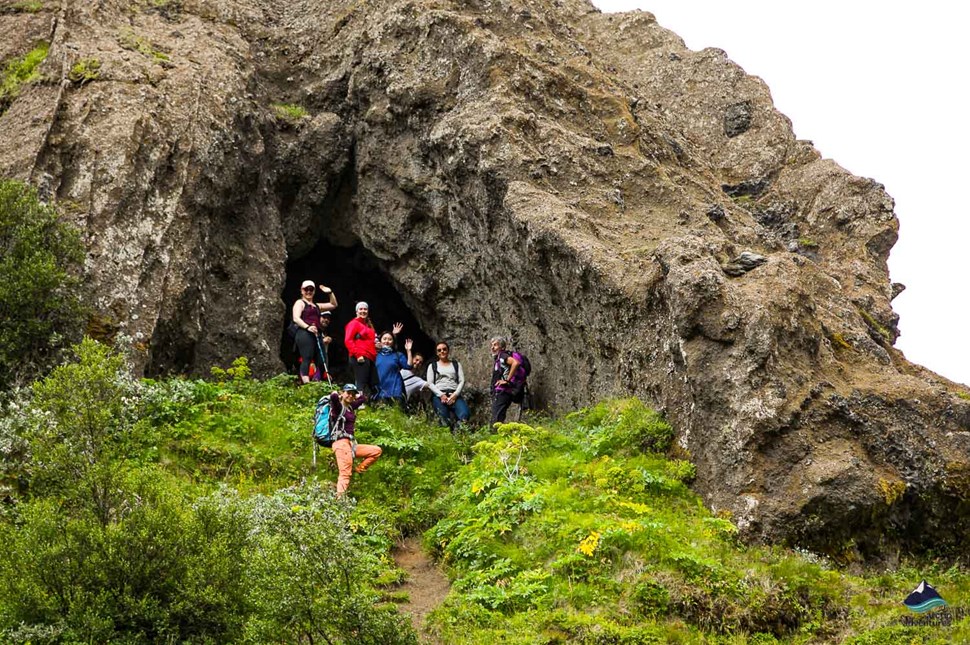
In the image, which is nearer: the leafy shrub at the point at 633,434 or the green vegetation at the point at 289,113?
the leafy shrub at the point at 633,434

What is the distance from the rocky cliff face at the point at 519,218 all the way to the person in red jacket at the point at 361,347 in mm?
2494

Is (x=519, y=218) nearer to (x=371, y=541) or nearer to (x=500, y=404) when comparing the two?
(x=500, y=404)

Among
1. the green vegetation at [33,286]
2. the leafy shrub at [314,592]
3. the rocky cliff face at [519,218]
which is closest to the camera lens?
the leafy shrub at [314,592]

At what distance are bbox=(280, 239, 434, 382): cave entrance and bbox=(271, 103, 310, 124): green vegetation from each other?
3.47m

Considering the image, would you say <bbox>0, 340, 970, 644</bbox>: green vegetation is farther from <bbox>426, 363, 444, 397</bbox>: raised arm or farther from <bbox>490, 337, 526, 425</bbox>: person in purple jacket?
<bbox>426, 363, 444, 397</bbox>: raised arm

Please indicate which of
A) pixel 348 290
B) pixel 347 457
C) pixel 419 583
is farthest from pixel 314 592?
pixel 348 290

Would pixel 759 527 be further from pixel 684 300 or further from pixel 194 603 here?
pixel 194 603

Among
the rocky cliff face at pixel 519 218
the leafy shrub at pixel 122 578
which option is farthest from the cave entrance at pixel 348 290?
the leafy shrub at pixel 122 578

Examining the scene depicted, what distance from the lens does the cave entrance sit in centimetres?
2673

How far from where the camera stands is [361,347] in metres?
20.3

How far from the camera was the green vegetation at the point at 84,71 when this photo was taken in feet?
71.2

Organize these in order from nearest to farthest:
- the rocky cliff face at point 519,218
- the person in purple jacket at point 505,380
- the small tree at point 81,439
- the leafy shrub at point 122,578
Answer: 1. the leafy shrub at point 122,578
2. the small tree at point 81,439
3. the rocky cliff face at point 519,218
4. the person in purple jacket at point 505,380

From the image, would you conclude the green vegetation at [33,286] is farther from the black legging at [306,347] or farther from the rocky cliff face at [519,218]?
the black legging at [306,347]

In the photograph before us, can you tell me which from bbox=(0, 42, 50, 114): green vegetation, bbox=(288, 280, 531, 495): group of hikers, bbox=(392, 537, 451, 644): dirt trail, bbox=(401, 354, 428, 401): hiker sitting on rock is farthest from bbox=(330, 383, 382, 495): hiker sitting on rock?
bbox=(0, 42, 50, 114): green vegetation
